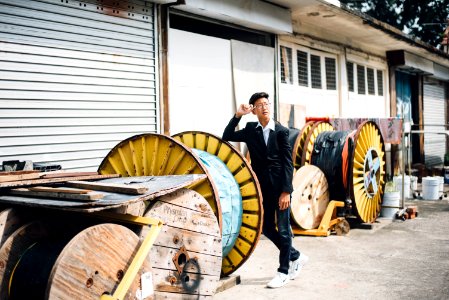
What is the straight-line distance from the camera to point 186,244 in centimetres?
432

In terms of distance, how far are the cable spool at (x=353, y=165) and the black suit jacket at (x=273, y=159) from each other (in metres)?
3.14

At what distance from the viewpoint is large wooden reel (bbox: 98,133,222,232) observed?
16.2 feet

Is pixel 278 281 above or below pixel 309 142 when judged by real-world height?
below

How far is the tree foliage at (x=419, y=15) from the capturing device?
34594 mm

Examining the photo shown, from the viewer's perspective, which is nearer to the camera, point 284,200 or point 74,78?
point 284,200

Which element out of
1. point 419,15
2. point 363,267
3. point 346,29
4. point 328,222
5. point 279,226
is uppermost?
point 419,15

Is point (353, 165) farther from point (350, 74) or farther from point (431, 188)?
point (350, 74)

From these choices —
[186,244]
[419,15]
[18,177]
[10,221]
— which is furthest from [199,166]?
[419,15]

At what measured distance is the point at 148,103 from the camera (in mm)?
8156

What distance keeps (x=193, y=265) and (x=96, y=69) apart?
396 centimetres

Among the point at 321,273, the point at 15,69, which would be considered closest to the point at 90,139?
the point at 15,69

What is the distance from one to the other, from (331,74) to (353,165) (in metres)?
6.12

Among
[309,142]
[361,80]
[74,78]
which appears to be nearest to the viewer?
[74,78]

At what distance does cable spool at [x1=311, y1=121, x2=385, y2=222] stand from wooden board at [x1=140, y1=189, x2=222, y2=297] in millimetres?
4569
